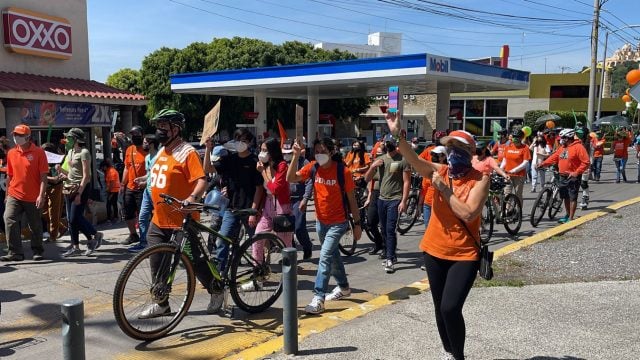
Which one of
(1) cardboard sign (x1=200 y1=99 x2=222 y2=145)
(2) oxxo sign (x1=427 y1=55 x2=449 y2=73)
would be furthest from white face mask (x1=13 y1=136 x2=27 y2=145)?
(2) oxxo sign (x1=427 y1=55 x2=449 y2=73)

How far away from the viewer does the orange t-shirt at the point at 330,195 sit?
5.42 m

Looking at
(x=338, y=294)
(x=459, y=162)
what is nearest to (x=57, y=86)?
(x=338, y=294)

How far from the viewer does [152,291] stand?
173 inches

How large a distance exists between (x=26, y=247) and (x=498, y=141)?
11.3m

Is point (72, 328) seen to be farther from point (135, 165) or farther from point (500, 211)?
point (500, 211)

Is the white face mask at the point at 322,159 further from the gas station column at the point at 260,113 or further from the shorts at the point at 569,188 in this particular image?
the gas station column at the point at 260,113

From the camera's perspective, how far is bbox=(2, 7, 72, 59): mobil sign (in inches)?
482

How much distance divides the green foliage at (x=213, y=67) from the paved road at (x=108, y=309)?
27429 millimetres

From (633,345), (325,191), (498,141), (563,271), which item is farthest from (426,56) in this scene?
(633,345)

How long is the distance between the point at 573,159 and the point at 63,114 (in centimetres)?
1185

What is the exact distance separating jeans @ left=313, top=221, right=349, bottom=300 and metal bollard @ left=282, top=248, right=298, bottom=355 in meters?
1.16

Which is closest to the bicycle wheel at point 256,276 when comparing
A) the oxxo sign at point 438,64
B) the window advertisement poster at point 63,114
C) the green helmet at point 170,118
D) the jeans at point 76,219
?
the green helmet at point 170,118

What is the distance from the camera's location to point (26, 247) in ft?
27.1

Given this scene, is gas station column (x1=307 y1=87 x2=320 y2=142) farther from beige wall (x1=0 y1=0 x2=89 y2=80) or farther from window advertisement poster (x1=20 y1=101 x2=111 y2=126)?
beige wall (x1=0 y1=0 x2=89 y2=80)
